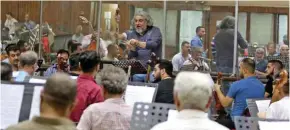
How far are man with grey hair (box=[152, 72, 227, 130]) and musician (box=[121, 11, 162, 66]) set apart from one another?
6527 millimetres

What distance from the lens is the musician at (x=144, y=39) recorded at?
418 inches

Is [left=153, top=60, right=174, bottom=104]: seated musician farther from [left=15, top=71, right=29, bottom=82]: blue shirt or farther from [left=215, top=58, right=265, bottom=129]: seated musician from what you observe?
[left=15, top=71, right=29, bottom=82]: blue shirt

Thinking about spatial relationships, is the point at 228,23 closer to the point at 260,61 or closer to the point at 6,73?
the point at 260,61

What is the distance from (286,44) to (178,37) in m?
1.64

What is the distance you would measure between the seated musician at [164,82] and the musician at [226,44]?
216cm

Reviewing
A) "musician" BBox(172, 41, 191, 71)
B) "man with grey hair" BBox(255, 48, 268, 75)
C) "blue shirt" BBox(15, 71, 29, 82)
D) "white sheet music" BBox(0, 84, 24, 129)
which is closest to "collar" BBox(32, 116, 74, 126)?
"white sheet music" BBox(0, 84, 24, 129)

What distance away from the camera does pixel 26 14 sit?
12.5 metres

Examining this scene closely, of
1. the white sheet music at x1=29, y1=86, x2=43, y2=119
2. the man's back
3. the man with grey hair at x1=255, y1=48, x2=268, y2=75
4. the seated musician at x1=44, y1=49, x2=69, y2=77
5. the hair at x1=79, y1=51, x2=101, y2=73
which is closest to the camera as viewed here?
the man's back

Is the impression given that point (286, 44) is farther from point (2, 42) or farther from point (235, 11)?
point (2, 42)

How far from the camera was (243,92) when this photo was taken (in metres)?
8.43

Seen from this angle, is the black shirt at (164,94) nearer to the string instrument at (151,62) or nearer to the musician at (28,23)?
the string instrument at (151,62)

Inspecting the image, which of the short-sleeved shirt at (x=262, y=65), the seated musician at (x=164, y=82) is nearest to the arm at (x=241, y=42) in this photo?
the short-sleeved shirt at (x=262, y=65)

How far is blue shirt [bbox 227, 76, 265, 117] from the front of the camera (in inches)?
331

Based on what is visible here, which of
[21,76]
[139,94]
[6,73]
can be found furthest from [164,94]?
[6,73]
